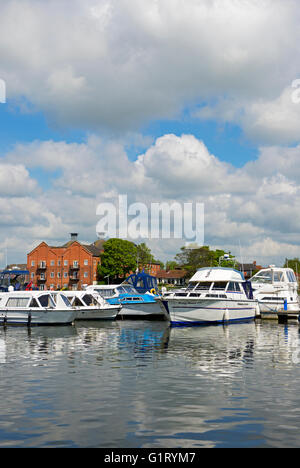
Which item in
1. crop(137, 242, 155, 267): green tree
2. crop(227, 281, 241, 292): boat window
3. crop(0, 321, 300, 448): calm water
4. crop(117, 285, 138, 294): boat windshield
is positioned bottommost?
crop(0, 321, 300, 448): calm water

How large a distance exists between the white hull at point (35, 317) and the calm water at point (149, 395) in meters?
9.90

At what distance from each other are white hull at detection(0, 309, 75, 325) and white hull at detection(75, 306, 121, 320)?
709cm

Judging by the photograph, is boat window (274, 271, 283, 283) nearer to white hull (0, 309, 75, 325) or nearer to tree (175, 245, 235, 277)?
white hull (0, 309, 75, 325)

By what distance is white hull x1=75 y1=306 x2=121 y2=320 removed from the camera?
147ft

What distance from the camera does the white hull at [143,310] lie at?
4966 centimetres

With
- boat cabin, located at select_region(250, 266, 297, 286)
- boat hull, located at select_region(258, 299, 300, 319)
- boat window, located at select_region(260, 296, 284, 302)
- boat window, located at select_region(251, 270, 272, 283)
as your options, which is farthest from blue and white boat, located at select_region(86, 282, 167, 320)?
boat window, located at select_region(251, 270, 272, 283)

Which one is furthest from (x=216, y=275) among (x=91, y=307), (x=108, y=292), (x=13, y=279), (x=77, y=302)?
(x=13, y=279)

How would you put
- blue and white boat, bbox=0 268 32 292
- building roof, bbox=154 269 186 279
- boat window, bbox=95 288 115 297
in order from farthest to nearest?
building roof, bbox=154 269 186 279 < blue and white boat, bbox=0 268 32 292 < boat window, bbox=95 288 115 297

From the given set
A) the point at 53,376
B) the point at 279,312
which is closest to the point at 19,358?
the point at 53,376

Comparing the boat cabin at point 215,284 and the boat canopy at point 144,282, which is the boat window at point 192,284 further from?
the boat canopy at point 144,282

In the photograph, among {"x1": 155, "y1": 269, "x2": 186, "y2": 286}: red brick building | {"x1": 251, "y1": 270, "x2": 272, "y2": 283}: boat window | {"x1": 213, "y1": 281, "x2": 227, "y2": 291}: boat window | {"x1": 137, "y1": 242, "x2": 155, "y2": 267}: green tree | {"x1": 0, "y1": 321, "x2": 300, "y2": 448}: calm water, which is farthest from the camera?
{"x1": 155, "y1": 269, "x2": 186, "y2": 286}: red brick building

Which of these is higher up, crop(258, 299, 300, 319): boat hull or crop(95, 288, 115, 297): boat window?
crop(95, 288, 115, 297): boat window

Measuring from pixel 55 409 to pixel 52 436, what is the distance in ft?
7.64

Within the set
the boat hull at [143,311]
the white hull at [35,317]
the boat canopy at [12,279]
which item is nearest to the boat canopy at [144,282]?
the boat hull at [143,311]
